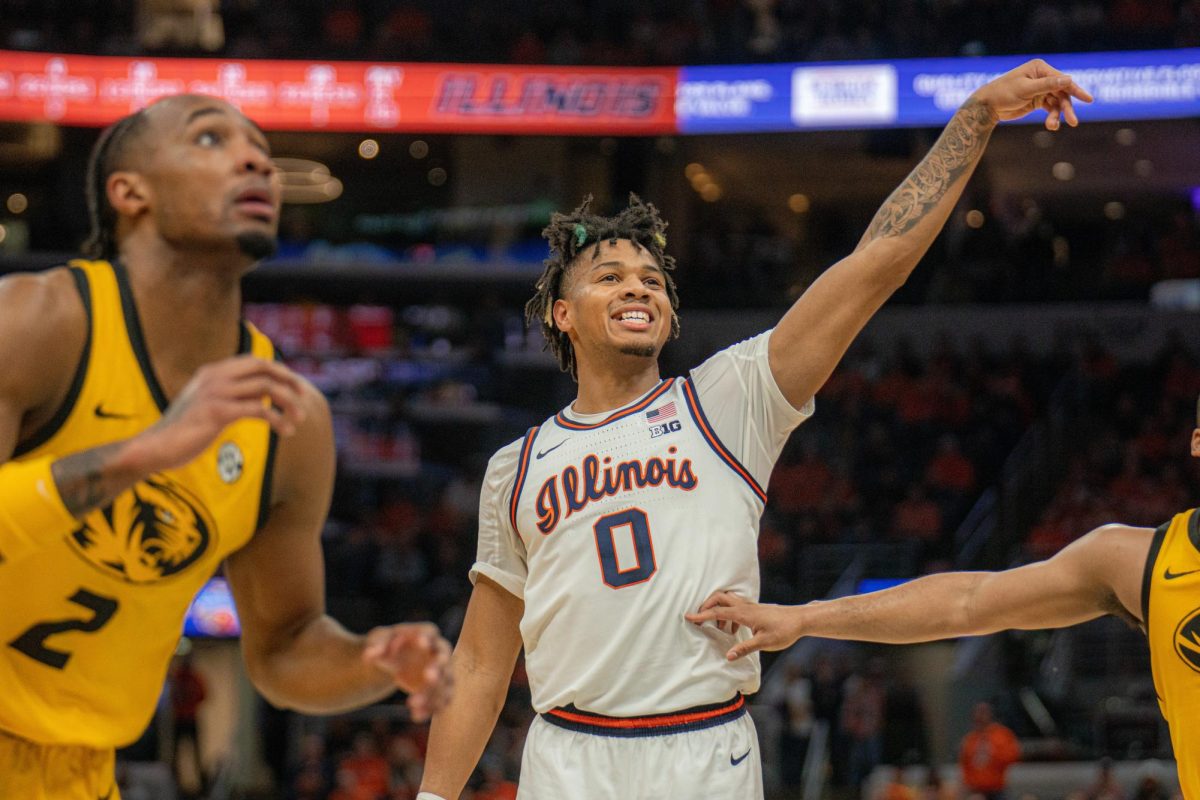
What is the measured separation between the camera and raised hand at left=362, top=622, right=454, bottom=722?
3168 millimetres

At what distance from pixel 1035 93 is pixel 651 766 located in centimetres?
230

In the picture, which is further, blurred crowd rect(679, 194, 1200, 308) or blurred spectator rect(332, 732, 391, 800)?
blurred crowd rect(679, 194, 1200, 308)

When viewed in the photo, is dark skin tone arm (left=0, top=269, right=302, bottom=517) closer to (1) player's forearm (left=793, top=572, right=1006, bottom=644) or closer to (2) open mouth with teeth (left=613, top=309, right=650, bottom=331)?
(2) open mouth with teeth (left=613, top=309, right=650, bottom=331)

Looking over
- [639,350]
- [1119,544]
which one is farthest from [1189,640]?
[639,350]

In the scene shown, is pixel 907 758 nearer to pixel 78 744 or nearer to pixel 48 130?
pixel 78 744

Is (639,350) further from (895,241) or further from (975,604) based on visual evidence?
(975,604)

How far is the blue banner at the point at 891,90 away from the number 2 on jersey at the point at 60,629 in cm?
1617

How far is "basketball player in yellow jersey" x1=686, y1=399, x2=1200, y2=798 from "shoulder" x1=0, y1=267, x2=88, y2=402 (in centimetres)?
195

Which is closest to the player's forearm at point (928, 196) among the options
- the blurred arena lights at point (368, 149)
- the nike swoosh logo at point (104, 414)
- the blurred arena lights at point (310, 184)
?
the nike swoosh logo at point (104, 414)

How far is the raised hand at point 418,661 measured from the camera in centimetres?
317

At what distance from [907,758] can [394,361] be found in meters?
9.08

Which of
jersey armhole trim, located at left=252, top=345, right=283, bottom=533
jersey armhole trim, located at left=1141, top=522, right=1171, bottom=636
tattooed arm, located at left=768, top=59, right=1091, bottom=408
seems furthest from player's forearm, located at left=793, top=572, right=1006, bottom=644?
jersey armhole trim, located at left=252, top=345, right=283, bottom=533

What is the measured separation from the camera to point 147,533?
10.9 feet

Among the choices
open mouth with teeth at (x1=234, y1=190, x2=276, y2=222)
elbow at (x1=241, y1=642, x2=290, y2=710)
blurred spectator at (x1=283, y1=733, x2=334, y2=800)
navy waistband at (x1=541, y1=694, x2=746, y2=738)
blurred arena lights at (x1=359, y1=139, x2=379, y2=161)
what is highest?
blurred arena lights at (x1=359, y1=139, x2=379, y2=161)
